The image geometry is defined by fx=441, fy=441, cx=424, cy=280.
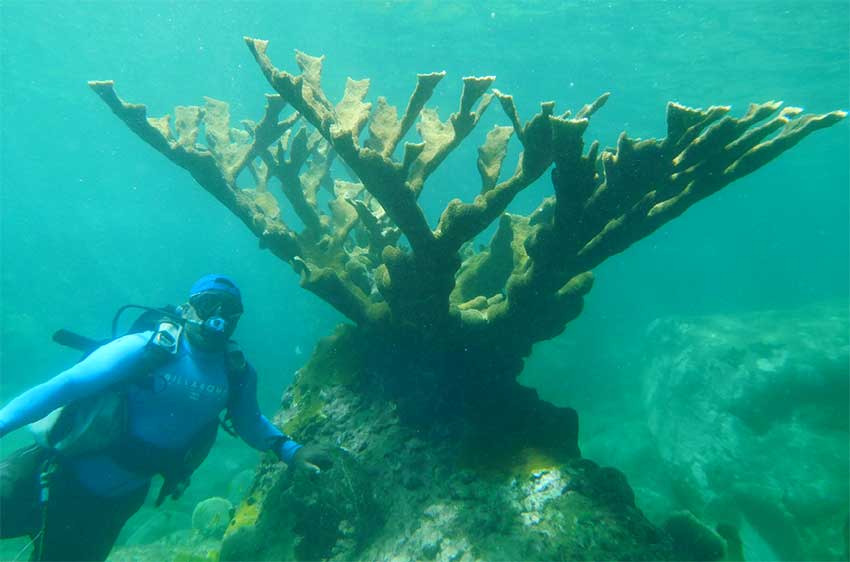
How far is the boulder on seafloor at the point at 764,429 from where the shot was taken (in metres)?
9.05

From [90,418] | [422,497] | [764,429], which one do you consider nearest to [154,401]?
[90,418]

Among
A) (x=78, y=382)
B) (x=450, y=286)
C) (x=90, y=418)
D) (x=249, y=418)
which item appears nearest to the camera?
(x=78, y=382)

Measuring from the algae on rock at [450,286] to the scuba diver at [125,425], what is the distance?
2.33 ft

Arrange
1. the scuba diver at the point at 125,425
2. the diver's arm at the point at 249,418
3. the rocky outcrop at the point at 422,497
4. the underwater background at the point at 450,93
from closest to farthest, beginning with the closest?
the rocky outcrop at the point at 422,497
the scuba diver at the point at 125,425
the diver's arm at the point at 249,418
the underwater background at the point at 450,93

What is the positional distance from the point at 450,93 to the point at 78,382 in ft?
92.9

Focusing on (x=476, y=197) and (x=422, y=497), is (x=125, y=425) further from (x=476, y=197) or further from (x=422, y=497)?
(x=476, y=197)

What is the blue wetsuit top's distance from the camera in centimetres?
300

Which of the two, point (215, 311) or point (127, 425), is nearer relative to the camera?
point (127, 425)

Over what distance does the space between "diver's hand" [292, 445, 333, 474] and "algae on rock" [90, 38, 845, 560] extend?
1.01 feet

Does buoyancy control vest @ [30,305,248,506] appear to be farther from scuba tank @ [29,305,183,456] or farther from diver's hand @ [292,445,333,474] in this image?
diver's hand @ [292,445,333,474]

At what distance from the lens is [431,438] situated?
4000 millimetres

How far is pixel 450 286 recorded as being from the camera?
11.6 ft

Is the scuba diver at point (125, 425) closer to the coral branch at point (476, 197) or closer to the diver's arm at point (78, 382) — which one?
the diver's arm at point (78, 382)

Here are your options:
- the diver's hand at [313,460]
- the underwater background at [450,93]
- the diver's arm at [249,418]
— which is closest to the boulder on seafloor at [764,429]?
the underwater background at [450,93]
